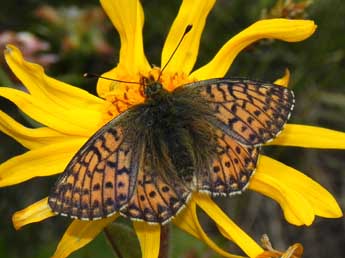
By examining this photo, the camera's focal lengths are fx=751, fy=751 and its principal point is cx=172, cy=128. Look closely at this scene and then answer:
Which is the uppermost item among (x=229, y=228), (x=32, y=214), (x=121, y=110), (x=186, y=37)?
(x=186, y=37)

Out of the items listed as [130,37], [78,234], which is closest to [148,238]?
[78,234]

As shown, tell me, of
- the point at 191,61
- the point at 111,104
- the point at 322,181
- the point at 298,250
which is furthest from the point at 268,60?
the point at 298,250

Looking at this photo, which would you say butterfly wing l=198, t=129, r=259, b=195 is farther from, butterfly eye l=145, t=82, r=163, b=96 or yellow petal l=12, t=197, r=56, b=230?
yellow petal l=12, t=197, r=56, b=230

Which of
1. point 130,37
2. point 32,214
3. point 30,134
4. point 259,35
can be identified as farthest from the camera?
point 130,37

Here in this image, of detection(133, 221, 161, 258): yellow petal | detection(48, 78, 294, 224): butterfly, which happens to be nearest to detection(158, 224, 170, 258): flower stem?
detection(133, 221, 161, 258): yellow petal

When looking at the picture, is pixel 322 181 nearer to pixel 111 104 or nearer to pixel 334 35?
pixel 334 35

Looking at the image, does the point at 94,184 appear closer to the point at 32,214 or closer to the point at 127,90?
the point at 32,214

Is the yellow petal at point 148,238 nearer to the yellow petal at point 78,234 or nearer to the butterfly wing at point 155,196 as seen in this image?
the yellow petal at point 78,234
